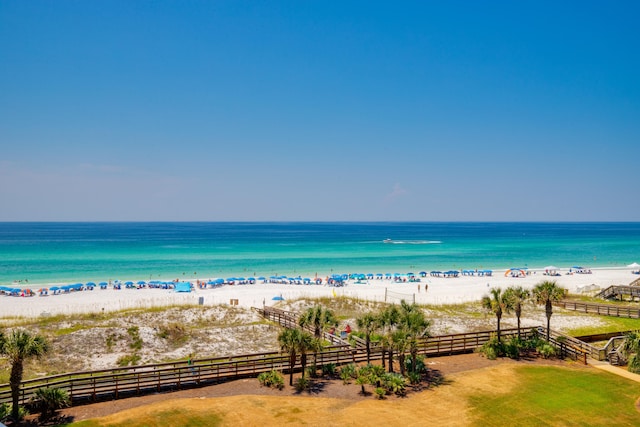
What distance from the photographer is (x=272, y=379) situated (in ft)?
69.9

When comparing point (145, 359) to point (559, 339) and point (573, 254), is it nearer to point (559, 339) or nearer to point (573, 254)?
point (559, 339)

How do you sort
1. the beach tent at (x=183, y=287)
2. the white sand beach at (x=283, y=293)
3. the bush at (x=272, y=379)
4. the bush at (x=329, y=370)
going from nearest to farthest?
1. the bush at (x=272, y=379)
2. the bush at (x=329, y=370)
3. the white sand beach at (x=283, y=293)
4. the beach tent at (x=183, y=287)

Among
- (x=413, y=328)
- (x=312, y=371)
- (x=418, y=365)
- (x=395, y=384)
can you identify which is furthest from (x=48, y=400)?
(x=418, y=365)

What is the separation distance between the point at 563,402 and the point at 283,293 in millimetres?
38098

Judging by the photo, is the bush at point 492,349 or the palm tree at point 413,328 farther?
the bush at point 492,349

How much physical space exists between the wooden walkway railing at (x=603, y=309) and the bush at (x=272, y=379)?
30344 mm

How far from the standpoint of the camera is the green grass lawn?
17734mm

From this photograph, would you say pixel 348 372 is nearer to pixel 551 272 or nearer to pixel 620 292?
pixel 620 292

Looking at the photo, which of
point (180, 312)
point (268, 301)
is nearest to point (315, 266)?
point (268, 301)

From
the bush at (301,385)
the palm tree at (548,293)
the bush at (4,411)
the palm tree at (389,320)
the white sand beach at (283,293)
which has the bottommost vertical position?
the white sand beach at (283,293)

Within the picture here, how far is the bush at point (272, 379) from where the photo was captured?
69.5 ft

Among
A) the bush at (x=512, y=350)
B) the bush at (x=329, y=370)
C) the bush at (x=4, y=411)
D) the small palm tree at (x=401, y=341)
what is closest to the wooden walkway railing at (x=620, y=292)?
the bush at (x=512, y=350)

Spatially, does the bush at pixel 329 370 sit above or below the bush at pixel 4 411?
below

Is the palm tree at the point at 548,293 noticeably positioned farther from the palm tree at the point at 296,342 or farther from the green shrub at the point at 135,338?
the green shrub at the point at 135,338
